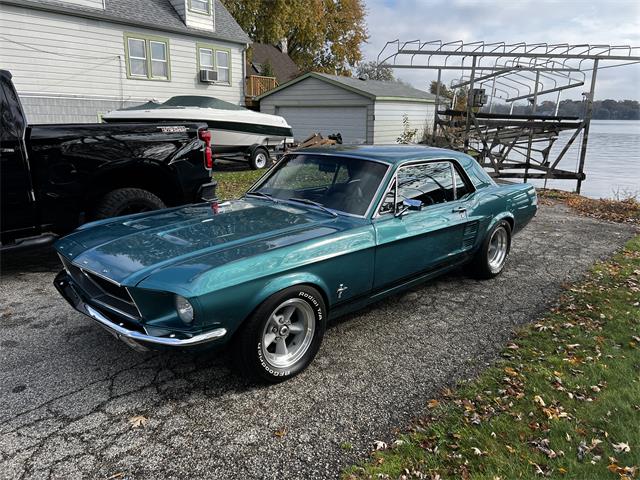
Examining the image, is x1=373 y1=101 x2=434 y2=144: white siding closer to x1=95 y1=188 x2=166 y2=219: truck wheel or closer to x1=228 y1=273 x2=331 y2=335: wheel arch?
x1=95 y1=188 x2=166 y2=219: truck wheel

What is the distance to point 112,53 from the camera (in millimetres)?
14906

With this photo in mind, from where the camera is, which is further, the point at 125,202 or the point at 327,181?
the point at 125,202

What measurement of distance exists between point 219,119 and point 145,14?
20.8 ft

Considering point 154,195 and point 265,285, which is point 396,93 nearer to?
point 154,195

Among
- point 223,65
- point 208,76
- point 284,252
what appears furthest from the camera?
point 223,65

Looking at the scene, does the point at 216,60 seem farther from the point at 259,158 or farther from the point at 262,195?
the point at 262,195

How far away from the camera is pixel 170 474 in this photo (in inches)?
94.7

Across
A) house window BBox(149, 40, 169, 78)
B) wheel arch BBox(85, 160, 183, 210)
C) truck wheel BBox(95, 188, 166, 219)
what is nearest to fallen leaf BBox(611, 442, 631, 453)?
truck wheel BBox(95, 188, 166, 219)

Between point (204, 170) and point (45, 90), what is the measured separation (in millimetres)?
10397

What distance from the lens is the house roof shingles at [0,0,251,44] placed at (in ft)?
43.7

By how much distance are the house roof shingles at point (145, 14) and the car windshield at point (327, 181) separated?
12052mm

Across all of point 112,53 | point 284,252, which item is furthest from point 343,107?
point 284,252

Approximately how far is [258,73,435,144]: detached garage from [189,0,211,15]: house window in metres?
3.90

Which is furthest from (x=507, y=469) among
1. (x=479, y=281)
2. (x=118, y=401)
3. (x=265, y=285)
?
(x=479, y=281)
